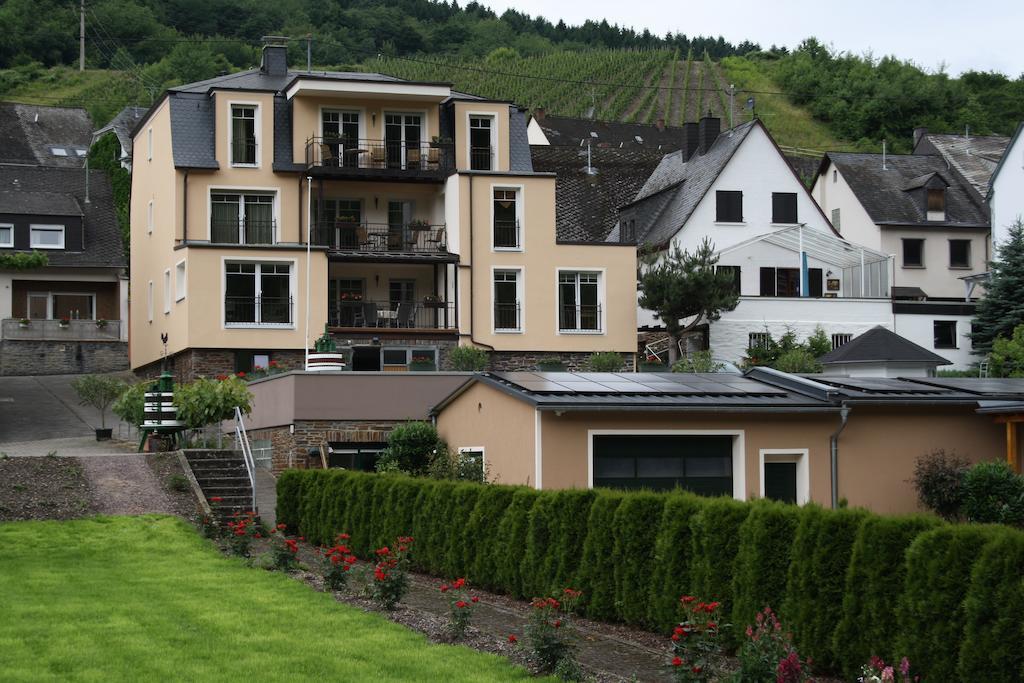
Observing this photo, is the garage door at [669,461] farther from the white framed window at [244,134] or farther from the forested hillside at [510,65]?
the forested hillside at [510,65]

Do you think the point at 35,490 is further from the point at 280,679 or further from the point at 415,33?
the point at 415,33

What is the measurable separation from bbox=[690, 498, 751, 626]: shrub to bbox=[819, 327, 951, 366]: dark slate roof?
85.2 feet

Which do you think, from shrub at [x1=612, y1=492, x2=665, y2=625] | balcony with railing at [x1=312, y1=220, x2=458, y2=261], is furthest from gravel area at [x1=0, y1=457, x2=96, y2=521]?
balcony with railing at [x1=312, y1=220, x2=458, y2=261]

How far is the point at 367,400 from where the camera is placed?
115 ft

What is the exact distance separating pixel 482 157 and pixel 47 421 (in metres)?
16.8

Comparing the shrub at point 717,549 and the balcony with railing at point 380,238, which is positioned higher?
the balcony with railing at point 380,238

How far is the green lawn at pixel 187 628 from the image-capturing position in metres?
13.1

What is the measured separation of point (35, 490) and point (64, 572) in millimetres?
6831

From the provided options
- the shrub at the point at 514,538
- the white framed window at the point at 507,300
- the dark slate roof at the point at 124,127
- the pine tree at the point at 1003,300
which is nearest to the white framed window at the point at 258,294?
the white framed window at the point at 507,300

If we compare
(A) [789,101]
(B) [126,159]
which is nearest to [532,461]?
(B) [126,159]

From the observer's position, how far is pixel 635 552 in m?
16.8

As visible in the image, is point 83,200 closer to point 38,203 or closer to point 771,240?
point 38,203

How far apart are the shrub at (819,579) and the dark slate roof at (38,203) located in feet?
173

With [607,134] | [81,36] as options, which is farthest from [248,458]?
[81,36]
